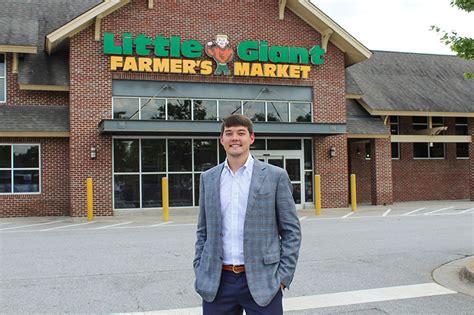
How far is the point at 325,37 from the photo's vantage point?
20.7 metres

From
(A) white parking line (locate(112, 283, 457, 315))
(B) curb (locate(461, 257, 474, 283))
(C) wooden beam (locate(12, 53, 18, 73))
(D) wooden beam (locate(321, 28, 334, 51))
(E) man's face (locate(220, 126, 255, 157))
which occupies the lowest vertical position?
(A) white parking line (locate(112, 283, 457, 315))

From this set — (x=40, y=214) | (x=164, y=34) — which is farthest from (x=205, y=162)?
(x=40, y=214)

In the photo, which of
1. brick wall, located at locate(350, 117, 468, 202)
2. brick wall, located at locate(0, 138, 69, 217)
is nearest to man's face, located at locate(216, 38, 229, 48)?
brick wall, located at locate(0, 138, 69, 217)

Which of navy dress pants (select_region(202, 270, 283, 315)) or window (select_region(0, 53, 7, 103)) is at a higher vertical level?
window (select_region(0, 53, 7, 103))

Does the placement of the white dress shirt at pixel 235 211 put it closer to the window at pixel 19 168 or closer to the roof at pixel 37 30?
the roof at pixel 37 30

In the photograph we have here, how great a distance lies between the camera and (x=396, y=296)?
6594mm

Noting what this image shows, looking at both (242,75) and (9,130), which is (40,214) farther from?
(242,75)

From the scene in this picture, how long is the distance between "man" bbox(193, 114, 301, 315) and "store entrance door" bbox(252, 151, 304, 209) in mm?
16698

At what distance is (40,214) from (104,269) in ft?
37.7

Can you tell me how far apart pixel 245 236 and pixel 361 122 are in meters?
19.4

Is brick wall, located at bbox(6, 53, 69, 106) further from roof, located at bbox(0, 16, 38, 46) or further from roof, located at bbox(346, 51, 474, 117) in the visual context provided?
roof, located at bbox(346, 51, 474, 117)

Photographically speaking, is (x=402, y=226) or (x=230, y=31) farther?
(x=230, y=31)

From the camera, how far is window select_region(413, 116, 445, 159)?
25.5 meters

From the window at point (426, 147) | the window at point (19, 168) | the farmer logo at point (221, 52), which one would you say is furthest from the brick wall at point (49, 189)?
the window at point (426, 147)
